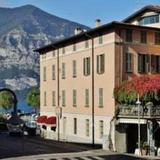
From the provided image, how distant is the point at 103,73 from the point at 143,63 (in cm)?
467

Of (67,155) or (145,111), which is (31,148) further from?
(145,111)

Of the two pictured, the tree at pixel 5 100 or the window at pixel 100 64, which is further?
the tree at pixel 5 100

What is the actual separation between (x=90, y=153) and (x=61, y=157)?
488 centimetres

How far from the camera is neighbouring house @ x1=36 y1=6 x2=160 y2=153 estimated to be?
5944 centimetres

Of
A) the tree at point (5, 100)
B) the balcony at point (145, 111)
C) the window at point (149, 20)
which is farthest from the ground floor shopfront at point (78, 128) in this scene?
the tree at point (5, 100)

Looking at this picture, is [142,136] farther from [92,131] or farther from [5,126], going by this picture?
[5,126]

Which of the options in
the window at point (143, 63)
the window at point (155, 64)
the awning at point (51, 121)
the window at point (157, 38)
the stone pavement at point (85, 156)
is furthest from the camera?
the awning at point (51, 121)

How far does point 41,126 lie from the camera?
82.9m

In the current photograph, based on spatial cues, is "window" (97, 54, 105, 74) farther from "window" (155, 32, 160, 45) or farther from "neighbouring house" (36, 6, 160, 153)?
"window" (155, 32, 160, 45)

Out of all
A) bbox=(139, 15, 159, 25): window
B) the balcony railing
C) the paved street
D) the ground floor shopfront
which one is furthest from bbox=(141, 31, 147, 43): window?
the paved street

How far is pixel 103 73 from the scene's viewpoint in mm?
62188

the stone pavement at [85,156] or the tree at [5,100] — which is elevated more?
the tree at [5,100]

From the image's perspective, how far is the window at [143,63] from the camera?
61812mm

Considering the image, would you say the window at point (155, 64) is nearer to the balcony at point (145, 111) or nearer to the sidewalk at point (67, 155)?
the balcony at point (145, 111)
